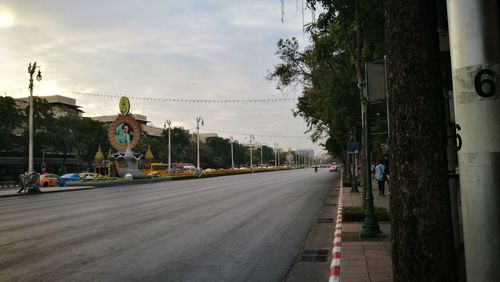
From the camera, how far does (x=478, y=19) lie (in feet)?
9.91

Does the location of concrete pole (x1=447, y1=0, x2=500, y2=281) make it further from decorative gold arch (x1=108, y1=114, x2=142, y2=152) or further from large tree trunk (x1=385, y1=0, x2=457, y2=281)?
decorative gold arch (x1=108, y1=114, x2=142, y2=152)

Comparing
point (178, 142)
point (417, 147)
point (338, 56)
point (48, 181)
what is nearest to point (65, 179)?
point (48, 181)

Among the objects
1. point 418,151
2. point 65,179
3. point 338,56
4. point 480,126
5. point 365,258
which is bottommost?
point 365,258

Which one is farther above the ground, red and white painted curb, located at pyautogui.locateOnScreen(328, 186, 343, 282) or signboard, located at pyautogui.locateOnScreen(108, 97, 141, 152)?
signboard, located at pyautogui.locateOnScreen(108, 97, 141, 152)

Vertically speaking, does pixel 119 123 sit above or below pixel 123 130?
above

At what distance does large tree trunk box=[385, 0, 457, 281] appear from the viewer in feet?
10.2

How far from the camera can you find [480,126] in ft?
9.86

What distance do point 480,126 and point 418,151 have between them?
0.42 m

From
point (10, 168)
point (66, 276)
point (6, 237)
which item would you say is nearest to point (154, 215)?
point (6, 237)

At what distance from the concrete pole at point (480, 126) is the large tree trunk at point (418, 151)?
0.49 feet

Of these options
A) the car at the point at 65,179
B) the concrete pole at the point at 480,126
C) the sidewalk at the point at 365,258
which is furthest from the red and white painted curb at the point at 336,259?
the car at the point at 65,179

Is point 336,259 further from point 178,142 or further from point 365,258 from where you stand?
point 178,142

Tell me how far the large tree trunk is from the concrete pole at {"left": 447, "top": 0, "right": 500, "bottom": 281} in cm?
15

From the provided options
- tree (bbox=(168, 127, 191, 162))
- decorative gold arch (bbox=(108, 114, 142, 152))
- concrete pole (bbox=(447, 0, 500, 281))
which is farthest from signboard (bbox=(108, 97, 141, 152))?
concrete pole (bbox=(447, 0, 500, 281))
